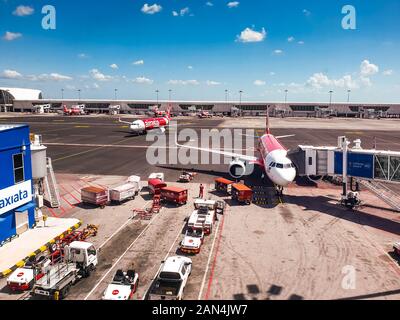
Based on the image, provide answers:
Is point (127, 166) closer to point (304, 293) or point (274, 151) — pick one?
point (274, 151)

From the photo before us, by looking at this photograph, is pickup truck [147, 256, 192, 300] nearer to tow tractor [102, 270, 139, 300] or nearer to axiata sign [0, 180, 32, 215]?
tow tractor [102, 270, 139, 300]

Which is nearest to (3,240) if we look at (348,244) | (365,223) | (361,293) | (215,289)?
(215,289)

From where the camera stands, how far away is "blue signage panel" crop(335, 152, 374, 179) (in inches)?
1443

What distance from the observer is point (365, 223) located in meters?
32.9

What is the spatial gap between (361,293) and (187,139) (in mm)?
78494

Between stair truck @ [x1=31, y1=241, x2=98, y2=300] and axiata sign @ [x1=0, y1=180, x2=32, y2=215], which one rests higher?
axiata sign @ [x1=0, y1=180, x2=32, y2=215]

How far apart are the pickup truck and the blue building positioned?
15.2 metres

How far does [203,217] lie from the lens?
3139cm

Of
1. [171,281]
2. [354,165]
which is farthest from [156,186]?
[354,165]

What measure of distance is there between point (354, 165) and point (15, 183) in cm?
3654

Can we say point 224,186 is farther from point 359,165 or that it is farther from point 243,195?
point 359,165

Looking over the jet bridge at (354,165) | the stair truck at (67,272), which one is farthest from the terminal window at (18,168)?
the jet bridge at (354,165)

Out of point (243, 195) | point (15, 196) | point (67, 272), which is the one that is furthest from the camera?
point (243, 195)

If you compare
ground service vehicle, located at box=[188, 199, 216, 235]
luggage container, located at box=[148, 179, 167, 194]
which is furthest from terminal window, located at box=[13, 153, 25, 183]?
ground service vehicle, located at box=[188, 199, 216, 235]
